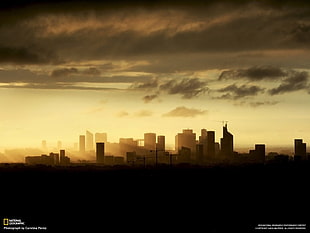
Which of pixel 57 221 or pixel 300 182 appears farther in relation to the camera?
pixel 300 182

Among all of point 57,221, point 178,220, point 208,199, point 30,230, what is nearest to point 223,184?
point 208,199

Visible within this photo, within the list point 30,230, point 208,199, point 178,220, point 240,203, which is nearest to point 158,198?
point 208,199

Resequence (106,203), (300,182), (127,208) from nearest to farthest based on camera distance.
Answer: (127,208)
(106,203)
(300,182)

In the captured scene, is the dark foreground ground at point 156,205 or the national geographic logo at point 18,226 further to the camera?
the dark foreground ground at point 156,205

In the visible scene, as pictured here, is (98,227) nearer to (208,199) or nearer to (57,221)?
(57,221)

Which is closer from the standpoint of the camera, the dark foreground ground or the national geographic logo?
the national geographic logo

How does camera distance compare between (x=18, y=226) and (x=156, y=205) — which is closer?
(x=18, y=226)

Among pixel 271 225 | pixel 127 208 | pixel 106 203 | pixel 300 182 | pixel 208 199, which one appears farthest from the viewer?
pixel 300 182
